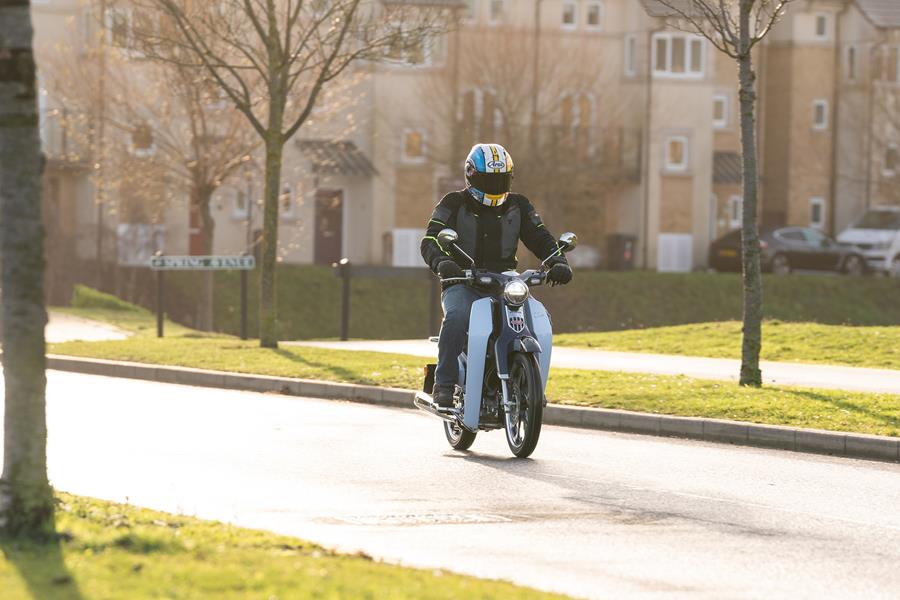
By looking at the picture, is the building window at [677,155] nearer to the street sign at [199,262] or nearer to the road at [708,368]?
the street sign at [199,262]

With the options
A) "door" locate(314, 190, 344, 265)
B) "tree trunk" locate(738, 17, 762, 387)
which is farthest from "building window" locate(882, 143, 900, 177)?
"tree trunk" locate(738, 17, 762, 387)

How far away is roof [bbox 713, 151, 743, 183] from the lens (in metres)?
57.1

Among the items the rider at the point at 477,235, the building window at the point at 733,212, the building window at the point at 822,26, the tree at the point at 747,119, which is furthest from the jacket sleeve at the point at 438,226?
the building window at the point at 822,26

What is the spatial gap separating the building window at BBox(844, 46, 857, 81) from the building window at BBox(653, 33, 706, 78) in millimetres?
6518

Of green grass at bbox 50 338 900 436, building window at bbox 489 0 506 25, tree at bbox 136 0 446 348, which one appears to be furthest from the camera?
building window at bbox 489 0 506 25

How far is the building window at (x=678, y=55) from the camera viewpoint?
178 ft

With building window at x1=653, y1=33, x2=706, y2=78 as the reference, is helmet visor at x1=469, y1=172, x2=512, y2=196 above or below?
below

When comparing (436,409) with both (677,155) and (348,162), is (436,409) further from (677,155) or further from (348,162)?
(677,155)

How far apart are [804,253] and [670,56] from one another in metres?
8.18

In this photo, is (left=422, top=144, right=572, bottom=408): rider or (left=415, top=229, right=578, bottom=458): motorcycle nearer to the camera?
(left=415, top=229, right=578, bottom=458): motorcycle

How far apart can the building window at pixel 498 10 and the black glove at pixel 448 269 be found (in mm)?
40388

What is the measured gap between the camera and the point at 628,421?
1369 centimetres

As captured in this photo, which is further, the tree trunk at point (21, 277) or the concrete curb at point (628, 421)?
the concrete curb at point (628, 421)

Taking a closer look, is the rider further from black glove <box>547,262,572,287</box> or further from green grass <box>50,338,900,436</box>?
green grass <box>50,338,900,436</box>
